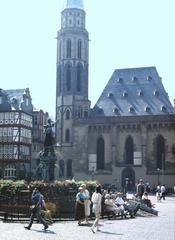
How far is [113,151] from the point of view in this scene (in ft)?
234

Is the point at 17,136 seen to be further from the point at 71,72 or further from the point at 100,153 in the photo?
the point at 71,72

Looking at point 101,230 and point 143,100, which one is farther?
point 143,100

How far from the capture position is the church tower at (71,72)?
76875 millimetres

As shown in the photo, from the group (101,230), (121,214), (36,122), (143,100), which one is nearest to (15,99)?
(36,122)

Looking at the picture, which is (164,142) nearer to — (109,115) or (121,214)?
(109,115)

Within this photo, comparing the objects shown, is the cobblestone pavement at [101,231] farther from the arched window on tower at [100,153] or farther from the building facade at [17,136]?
the building facade at [17,136]

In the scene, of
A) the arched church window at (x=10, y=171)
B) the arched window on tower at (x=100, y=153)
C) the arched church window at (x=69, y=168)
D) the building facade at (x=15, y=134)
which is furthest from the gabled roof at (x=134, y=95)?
the arched church window at (x=10, y=171)

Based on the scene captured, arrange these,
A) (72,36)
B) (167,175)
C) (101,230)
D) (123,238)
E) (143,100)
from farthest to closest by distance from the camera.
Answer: (72,36)
(143,100)
(167,175)
(101,230)
(123,238)

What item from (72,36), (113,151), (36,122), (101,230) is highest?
(72,36)

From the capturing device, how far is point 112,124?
72062 millimetres

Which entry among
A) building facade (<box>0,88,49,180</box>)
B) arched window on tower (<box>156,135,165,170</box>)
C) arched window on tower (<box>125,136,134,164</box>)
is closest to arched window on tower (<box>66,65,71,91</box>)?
building facade (<box>0,88,49,180</box>)

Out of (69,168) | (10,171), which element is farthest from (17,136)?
(69,168)

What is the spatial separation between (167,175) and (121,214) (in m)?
42.5

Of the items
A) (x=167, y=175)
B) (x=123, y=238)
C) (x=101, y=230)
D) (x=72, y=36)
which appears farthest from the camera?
(x=72, y=36)
